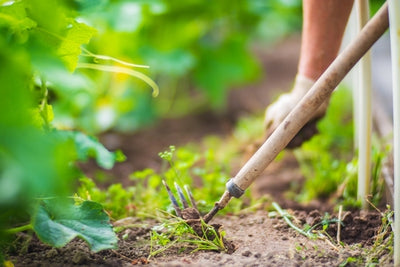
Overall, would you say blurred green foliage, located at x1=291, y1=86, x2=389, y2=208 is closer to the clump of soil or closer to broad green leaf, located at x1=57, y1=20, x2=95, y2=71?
the clump of soil

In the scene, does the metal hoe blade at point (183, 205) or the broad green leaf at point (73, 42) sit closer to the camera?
the broad green leaf at point (73, 42)

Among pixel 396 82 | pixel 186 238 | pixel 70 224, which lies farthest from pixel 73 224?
pixel 396 82

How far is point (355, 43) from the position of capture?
1417mm

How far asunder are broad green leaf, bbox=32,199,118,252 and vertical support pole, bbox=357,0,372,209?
0.89 metres

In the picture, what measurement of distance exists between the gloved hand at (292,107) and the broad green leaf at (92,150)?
21.6 inches

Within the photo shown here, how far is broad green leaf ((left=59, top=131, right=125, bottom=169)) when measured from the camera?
1.74 metres

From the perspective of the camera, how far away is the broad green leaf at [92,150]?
174cm

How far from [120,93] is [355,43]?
8.01ft

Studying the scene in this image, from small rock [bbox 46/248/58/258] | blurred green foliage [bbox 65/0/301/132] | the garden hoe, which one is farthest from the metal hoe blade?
blurred green foliage [bbox 65/0/301/132]

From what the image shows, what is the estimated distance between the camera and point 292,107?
179 centimetres

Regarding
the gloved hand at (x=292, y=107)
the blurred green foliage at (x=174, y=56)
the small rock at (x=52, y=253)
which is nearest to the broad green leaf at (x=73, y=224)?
the small rock at (x=52, y=253)

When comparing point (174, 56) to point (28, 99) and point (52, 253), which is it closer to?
point (52, 253)

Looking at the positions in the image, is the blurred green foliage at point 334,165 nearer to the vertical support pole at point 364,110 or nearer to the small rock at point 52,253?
the vertical support pole at point 364,110

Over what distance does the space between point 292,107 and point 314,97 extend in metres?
0.35
